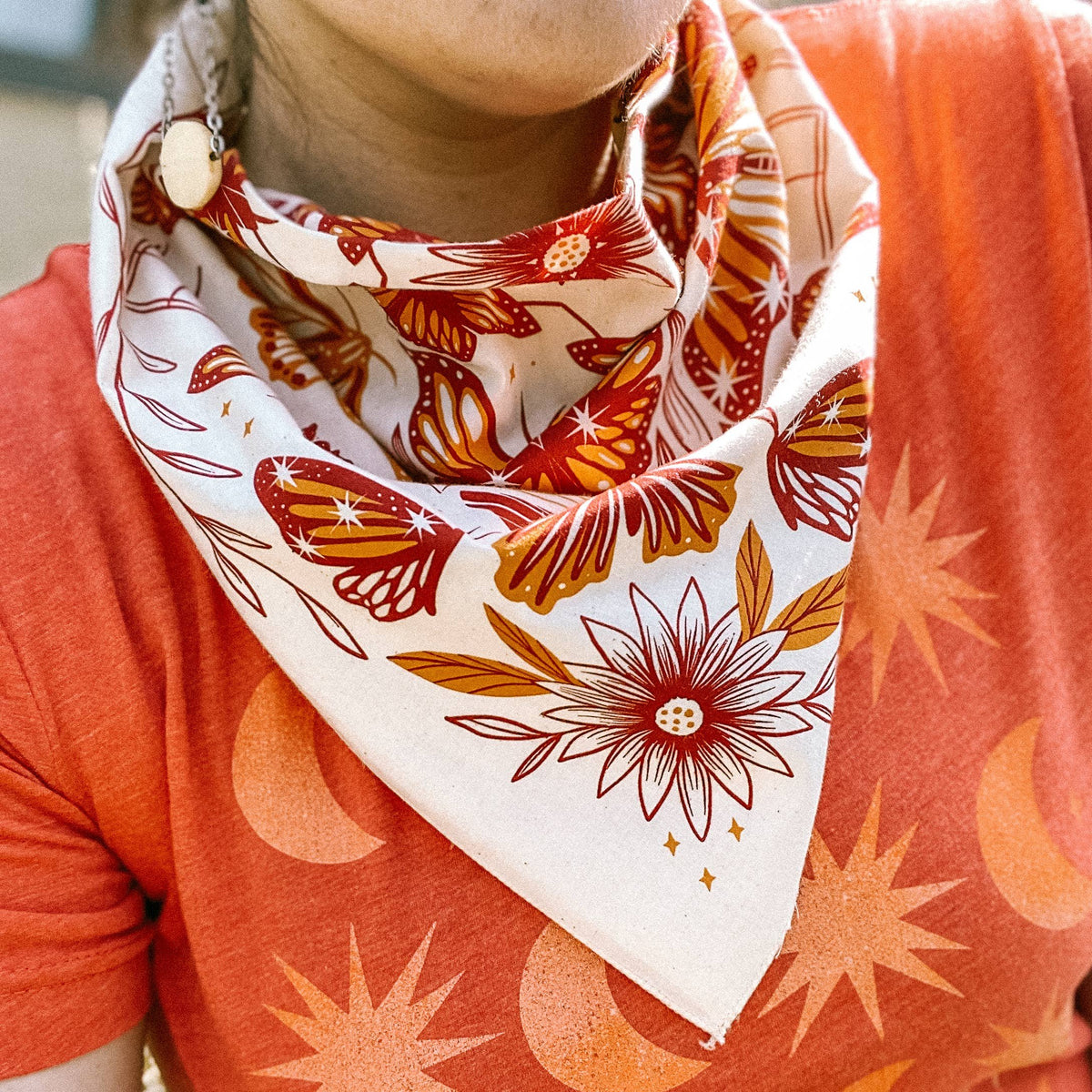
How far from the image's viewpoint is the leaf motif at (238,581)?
566 mm

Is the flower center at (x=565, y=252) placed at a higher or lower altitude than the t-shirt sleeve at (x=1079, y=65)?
lower

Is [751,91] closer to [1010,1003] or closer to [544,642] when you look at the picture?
[544,642]

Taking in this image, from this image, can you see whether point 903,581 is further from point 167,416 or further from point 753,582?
point 167,416

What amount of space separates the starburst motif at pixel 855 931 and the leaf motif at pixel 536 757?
16 centimetres

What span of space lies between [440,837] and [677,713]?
0.15m

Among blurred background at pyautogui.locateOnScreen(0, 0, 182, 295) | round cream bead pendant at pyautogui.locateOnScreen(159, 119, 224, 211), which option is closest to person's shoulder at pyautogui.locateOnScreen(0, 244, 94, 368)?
round cream bead pendant at pyautogui.locateOnScreen(159, 119, 224, 211)

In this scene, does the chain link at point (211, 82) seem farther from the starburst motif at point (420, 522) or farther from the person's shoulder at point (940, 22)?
the person's shoulder at point (940, 22)

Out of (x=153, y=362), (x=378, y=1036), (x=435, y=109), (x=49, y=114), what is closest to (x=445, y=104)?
(x=435, y=109)

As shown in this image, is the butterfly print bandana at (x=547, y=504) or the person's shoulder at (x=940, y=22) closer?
the butterfly print bandana at (x=547, y=504)

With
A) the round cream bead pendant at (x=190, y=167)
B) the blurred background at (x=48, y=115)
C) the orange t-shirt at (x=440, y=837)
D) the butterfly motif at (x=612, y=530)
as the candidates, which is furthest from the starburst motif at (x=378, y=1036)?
the blurred background at (x=48, y=115)

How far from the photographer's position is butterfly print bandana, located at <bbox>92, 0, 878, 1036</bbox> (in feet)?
1.82

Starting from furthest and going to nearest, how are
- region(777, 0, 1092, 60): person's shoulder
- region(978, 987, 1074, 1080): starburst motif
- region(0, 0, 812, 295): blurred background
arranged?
region(0, 0, 812, 295): blurred background < region(777, 0, 1092, 60): person's shoulder < region(978, 987, 1074, 1080): starburst motif

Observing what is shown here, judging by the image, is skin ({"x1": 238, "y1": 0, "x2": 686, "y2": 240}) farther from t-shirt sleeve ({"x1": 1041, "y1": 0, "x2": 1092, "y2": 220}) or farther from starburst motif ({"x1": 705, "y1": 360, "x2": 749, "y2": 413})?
t-shirt sleeve ({"x1": 1041, "y1": 0, "x2": 1092, "y2": 220})

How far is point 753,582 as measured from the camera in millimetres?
583
